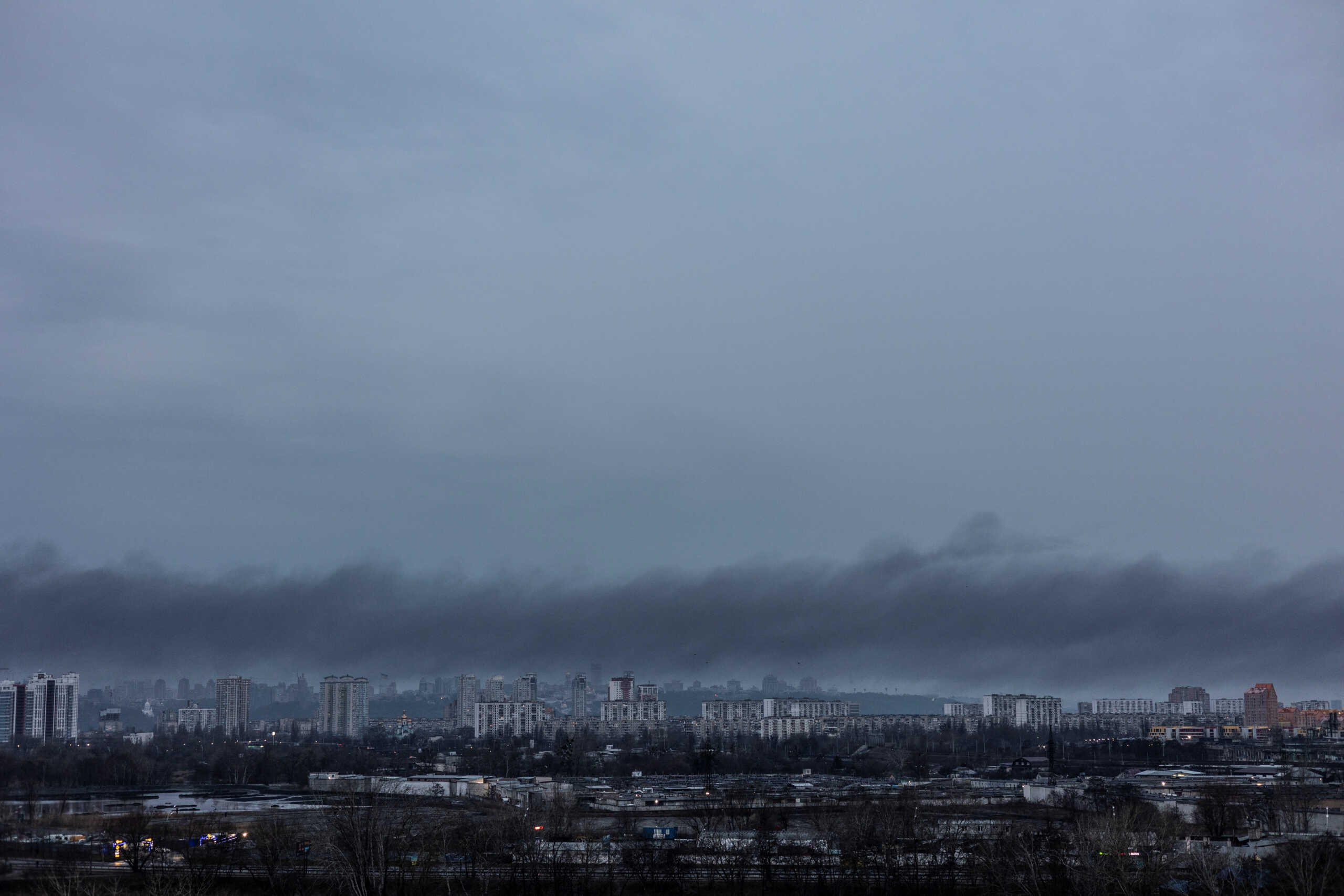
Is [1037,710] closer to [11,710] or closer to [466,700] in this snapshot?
[466,700]

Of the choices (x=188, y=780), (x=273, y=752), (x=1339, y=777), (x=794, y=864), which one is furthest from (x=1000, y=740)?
(x=794, y=864)

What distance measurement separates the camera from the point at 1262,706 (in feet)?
472

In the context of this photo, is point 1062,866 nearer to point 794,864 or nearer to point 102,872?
point 794,864

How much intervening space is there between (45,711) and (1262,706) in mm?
131146

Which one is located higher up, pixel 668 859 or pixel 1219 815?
pixel 668 859

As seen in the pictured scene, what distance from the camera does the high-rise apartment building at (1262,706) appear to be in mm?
141625

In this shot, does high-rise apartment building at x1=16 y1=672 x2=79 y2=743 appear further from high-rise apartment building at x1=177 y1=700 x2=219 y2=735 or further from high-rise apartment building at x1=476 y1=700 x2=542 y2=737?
high-rise apartment building at x1=476 y1=700 x2=542 y2=737

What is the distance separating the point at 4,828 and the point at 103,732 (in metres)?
105

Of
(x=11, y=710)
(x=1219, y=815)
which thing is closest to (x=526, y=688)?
(x=11, y=710)

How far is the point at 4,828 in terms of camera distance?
3597 centimetres

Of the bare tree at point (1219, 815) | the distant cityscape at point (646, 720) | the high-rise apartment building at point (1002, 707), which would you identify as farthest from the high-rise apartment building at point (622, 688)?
the bare tree at point (1219, 815)

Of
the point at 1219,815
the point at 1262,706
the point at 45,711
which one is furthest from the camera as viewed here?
the point at 1262,706

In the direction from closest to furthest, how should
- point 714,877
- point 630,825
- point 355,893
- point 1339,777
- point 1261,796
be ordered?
point 355,893 → point 714,877 → point 630,825 → point 1261,796 → point 1339,777

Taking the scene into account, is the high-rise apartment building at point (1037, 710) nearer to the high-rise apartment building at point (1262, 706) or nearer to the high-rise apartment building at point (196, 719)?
the high-rise apartment building at point (1262, 706)
